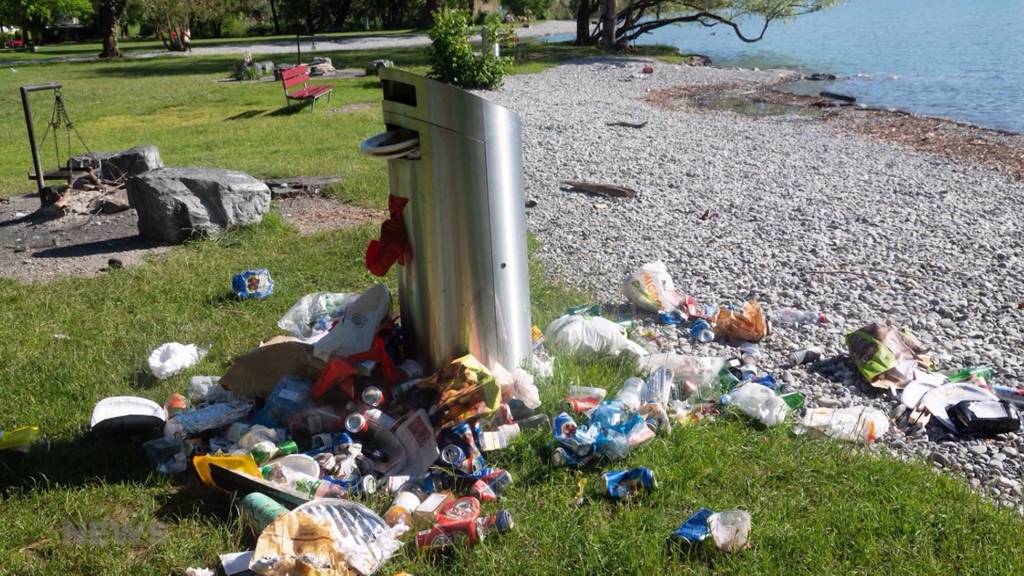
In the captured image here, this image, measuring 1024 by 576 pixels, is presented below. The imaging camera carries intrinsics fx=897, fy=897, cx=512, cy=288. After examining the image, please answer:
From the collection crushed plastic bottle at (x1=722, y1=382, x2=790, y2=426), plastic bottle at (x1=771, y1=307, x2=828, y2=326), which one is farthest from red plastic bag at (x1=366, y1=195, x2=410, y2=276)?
plastic bottle at (x1=771, y1=307, x2=828, y2=326)

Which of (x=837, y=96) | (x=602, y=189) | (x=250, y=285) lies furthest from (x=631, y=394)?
(x=837, y=96)

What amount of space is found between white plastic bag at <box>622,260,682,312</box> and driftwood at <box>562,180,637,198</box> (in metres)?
3.79

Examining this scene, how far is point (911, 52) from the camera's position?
31875mm

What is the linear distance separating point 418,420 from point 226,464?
0.78 meters

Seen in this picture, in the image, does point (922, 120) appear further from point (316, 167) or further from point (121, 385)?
point (121, 385)

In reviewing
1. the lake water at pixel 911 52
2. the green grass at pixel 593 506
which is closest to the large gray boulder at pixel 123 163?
the green grass at pixel 593 506

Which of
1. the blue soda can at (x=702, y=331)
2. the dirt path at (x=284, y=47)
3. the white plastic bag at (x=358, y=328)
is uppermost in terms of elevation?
the dirt path at (x=284, y=47)

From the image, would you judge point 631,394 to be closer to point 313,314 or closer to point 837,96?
point 313,314

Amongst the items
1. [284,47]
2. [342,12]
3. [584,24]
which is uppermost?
[342,12]

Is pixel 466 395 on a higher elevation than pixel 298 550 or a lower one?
higher

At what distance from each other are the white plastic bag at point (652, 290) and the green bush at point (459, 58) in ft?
46.5

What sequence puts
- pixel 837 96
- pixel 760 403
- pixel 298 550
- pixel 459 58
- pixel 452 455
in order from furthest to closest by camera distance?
pixel 837 96
pixel 459 58
pixel 760 403
pixel 452 455
pixel 298 550

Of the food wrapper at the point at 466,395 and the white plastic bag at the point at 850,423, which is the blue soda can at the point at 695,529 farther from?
the white plastic bag at the point at 850,423

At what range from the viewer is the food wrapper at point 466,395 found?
3777mm
